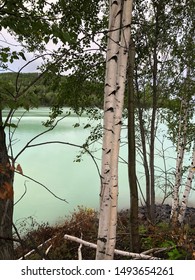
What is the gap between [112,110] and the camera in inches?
71.5

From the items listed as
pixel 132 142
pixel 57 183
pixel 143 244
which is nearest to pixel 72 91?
pixel 132 142

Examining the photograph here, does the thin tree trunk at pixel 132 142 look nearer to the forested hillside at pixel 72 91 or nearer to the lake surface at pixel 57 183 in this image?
the forested hillside at pixel 72 91

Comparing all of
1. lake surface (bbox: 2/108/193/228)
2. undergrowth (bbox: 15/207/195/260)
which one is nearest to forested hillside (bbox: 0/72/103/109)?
undergrowth (bbox: 15/207/195/260)

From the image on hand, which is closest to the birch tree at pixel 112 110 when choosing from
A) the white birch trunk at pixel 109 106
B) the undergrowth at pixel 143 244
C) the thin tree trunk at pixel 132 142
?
the white birch trunk at pixel 109 106

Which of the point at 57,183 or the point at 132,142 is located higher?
the point at 132,142

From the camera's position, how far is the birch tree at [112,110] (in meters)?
→ 1.80

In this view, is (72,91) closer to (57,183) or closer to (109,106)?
(109,106)

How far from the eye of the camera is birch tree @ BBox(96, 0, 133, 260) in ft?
5.90

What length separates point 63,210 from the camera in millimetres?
9031

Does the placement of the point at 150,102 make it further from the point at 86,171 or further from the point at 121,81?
the point at 86,171

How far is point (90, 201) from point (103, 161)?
812 cm

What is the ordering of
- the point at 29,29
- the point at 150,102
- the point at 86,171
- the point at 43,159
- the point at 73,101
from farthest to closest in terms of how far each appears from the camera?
the point at 43,159
the point at 86,171
the point at 150,102
the point at 73,101
the point at 29,29

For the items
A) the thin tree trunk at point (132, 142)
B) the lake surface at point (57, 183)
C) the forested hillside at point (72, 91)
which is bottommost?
the lake surface at point (57, 183)
